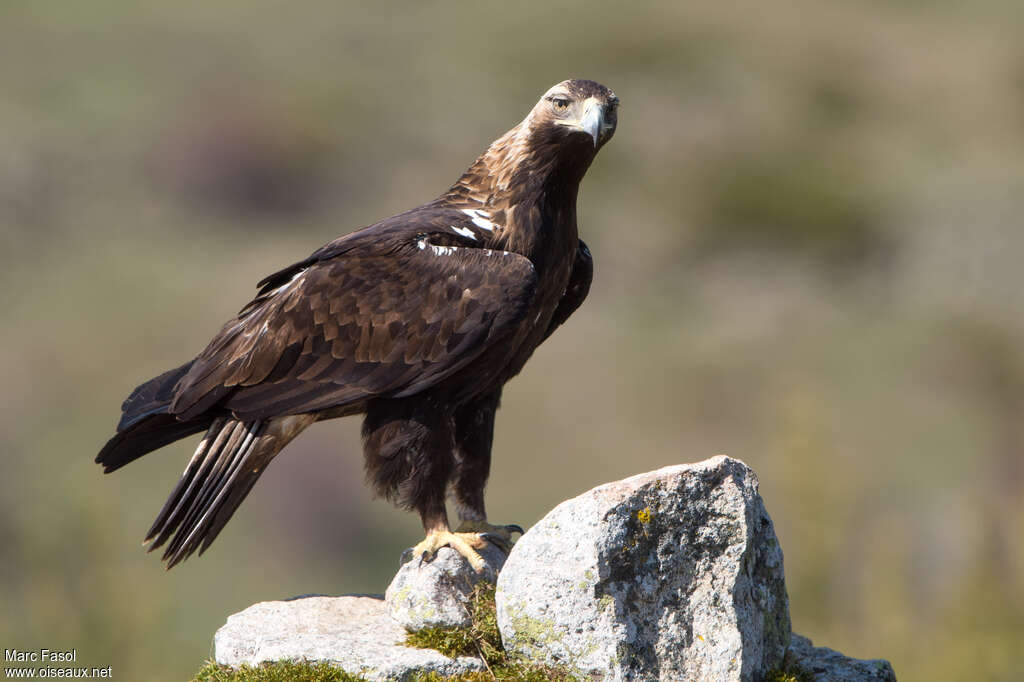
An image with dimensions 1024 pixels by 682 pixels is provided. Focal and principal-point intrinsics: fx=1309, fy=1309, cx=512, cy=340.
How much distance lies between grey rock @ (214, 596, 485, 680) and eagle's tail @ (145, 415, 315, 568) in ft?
1.75

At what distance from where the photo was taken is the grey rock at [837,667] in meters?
6.87

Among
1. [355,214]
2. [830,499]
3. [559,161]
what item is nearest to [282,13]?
[355,214]

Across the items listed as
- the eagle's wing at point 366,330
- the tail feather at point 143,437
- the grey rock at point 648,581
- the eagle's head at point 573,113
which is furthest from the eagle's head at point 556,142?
the tail feather at point 143,437

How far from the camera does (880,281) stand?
6625cm

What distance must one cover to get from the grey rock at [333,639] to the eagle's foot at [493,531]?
66cm

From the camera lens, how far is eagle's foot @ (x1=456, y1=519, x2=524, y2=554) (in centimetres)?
763

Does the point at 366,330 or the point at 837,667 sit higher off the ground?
the point at 366,330

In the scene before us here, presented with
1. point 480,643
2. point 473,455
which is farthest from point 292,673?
point 473,455

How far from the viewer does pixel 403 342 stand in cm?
726

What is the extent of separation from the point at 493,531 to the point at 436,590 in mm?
927

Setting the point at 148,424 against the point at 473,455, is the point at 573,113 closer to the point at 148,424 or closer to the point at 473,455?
the point at 473,455

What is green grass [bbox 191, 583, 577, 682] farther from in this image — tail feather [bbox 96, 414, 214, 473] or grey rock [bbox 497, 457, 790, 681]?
tail feather [bbox 96, 414, 214, 473]

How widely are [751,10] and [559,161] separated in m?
96.6

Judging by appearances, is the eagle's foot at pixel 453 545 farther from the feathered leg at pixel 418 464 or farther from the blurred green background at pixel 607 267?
the blurred green background at pixel 607 267
